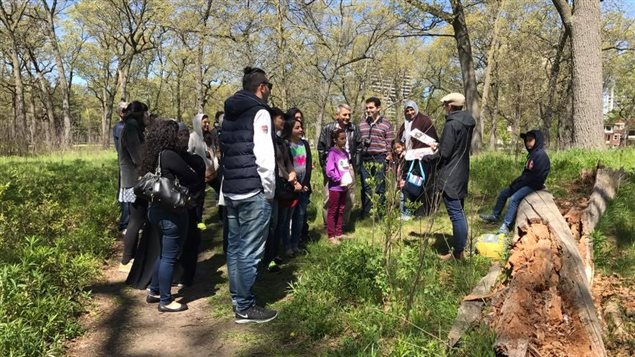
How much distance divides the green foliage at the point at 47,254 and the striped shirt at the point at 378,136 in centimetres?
398

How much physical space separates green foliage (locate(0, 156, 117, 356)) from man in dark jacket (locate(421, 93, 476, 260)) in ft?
12.0

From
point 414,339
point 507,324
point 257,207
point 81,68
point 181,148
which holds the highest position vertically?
point 81,68

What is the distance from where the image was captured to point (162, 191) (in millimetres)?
3840

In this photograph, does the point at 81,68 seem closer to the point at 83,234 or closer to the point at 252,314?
the point at 83,234

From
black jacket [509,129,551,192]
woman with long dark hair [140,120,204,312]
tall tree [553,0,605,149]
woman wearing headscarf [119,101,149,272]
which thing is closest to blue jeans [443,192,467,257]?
black jacket [509,129,551,192]

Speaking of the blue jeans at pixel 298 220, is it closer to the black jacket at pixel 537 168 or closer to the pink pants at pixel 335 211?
the pink pants at pixel 335 211

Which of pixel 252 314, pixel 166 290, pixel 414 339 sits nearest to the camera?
pixel 414 339

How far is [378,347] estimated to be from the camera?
3.09m

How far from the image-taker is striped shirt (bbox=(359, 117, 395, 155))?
6.79 metres

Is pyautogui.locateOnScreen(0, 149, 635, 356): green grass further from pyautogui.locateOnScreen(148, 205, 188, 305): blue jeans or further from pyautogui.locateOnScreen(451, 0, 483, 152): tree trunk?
pyautogui.locateOnScreen(451, 0, 483, 152): tree trunk

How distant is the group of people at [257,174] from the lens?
366cm

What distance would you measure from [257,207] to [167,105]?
56401 millimetres

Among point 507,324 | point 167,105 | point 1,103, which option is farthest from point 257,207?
point 167,105

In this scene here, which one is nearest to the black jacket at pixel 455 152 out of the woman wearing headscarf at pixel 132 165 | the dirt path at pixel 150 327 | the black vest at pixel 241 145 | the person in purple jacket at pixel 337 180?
the person in purple jacket at pixel 337 180
